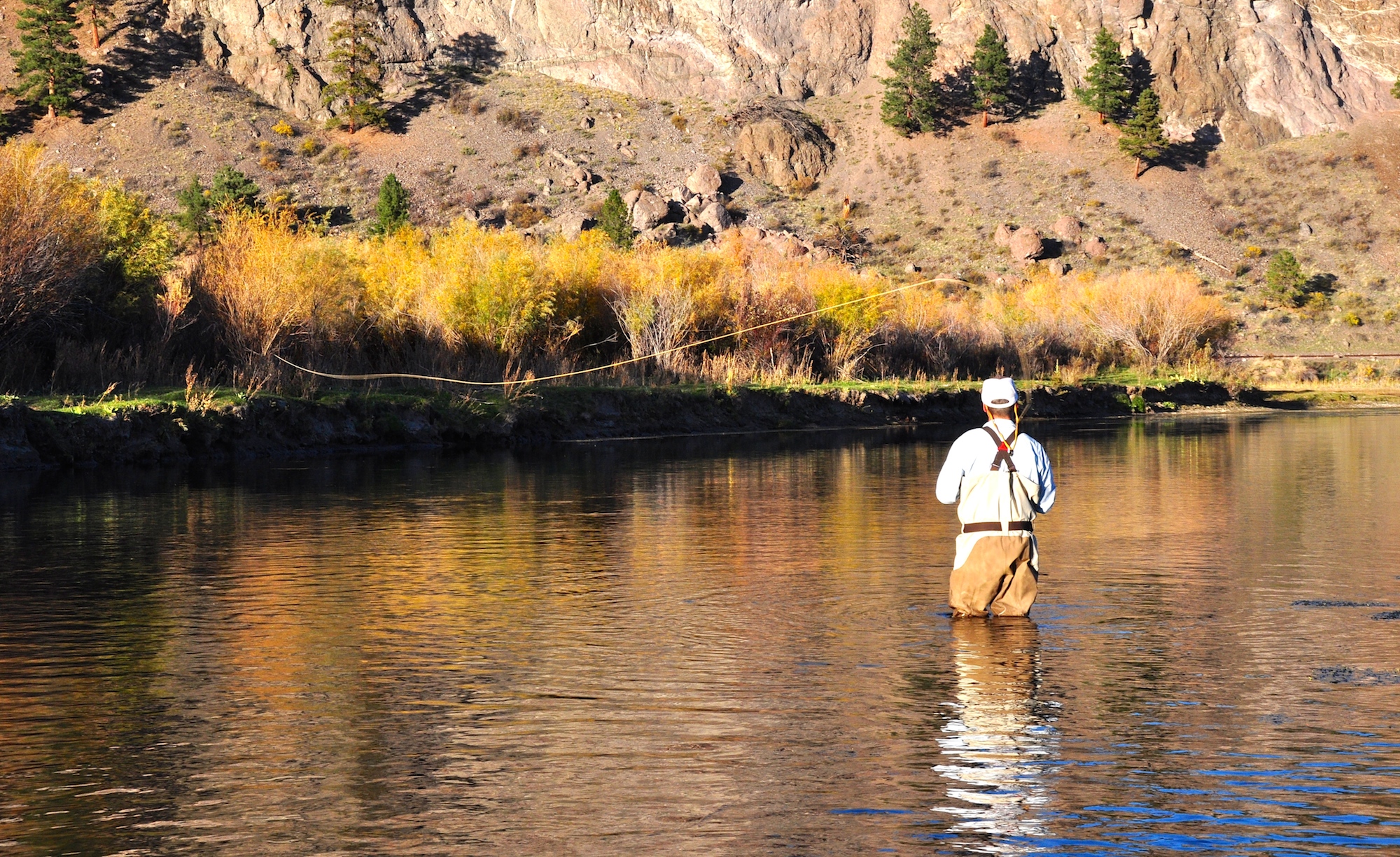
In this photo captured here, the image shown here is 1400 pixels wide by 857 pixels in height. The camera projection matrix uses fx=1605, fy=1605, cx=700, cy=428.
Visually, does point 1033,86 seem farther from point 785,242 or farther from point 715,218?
point 785,242

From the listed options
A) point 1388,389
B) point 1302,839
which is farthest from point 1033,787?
point 1388,389

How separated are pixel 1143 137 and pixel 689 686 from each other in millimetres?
94958

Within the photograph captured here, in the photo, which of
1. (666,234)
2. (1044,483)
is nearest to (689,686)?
(1044,483)

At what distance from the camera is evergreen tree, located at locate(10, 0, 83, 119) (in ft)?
324

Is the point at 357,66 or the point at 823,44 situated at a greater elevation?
the point at 823,44

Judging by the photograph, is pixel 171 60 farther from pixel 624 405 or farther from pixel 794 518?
pixel 794 518

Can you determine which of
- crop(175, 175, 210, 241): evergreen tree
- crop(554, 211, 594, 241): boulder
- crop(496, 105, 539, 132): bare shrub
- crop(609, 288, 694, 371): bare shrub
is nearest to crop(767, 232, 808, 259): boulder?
crop(554, 211, 594, 241): boulder

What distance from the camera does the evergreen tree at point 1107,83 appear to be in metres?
103

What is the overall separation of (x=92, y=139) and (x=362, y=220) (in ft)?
64.8

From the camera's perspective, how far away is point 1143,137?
98.2 metres

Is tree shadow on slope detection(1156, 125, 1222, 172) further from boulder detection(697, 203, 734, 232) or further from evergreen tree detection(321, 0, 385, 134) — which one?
evergreen tree detection(321, 0, 385, 134)

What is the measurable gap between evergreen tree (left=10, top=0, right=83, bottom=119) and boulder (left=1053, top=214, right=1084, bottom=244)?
6025 cm

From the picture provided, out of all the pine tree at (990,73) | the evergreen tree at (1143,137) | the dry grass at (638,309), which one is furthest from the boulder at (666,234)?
the evergreen tree at (1143,137)

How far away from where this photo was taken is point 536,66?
361 feet
